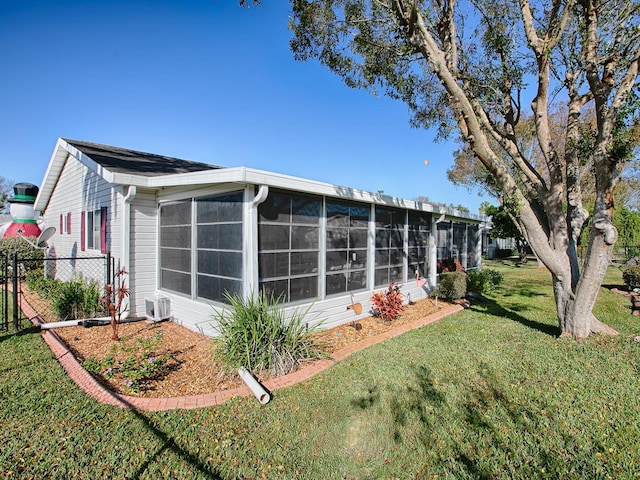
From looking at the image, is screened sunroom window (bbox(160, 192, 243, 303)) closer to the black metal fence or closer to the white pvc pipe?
the black metal fence

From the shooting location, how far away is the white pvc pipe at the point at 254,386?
12.2 ft

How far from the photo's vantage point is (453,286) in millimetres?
9469

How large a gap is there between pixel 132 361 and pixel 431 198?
197 ft

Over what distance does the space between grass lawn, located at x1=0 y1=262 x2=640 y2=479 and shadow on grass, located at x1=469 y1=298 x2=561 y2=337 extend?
4.71 ft

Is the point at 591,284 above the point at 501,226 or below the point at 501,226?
below

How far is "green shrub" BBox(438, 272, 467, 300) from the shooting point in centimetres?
948

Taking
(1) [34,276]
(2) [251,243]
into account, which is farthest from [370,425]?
(1) [34,276]

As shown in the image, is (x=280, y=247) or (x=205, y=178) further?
(x=280, y=247)

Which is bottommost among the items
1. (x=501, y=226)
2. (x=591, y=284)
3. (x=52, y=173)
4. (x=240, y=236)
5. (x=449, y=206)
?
(x=591, y=284)

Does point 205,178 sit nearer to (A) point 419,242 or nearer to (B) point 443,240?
(A) point 419,242

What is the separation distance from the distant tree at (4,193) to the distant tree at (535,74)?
38639 millimetres

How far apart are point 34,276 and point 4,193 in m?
30.2

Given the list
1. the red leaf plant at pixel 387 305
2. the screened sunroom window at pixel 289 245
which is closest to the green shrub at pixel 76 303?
the screened sunroom window at pixel 289 245

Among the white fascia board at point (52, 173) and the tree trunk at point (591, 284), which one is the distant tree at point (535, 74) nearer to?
the tree trunk at point (591, 284)
